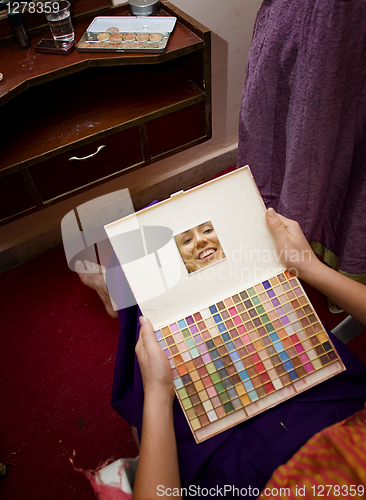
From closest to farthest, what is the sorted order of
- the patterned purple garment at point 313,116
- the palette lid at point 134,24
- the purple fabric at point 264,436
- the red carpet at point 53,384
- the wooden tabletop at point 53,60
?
the purple fabric at point 264,436, the patterned purple garment at point 313,116, the wooden tabletop at point 53,60, the palette lid at point 134,24, the red carpet at point 53,384

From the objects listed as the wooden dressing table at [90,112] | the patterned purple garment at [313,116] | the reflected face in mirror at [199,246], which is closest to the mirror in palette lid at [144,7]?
the wooden dressing table at [90,112]

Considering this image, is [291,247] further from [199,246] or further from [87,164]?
[87,164]

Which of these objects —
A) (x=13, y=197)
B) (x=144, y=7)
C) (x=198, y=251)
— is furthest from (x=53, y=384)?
(x=144, y=7)

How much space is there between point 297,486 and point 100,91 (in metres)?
1.25

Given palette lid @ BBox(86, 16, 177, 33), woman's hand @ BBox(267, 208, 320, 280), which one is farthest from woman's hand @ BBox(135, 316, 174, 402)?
palette lid @ BBox(86, 16, 177, 33)

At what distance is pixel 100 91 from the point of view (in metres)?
1.18

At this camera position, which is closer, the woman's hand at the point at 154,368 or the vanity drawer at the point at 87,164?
the woman's hand at the point at 154,368

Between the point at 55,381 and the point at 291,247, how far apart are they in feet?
3.66

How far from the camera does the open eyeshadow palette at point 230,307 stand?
69 cm

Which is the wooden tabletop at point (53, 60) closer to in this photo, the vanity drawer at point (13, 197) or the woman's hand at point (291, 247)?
the vanity drawer at point (13, 197)

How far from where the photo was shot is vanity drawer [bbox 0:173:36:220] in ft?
3.26

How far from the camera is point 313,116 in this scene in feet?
2.89

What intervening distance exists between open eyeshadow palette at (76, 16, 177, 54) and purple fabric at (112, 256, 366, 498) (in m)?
0.94

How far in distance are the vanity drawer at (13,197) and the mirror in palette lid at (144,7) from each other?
673 mm
